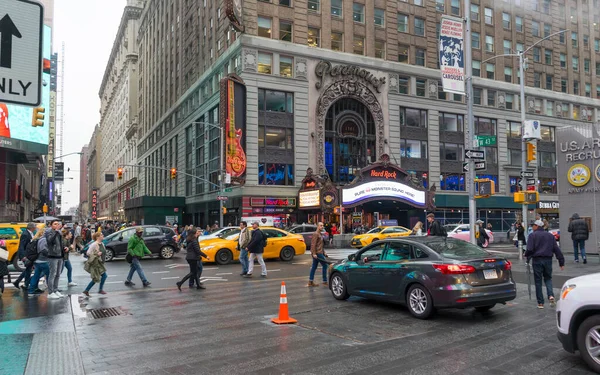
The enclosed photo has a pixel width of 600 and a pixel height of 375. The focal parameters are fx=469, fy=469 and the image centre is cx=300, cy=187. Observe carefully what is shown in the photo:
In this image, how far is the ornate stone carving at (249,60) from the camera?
3872 cm

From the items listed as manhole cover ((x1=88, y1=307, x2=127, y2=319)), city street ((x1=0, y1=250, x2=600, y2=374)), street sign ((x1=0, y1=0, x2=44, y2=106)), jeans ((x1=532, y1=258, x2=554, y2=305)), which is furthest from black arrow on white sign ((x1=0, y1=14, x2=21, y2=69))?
jeans ((x1=532, y1=258, x2=554, y2=305))

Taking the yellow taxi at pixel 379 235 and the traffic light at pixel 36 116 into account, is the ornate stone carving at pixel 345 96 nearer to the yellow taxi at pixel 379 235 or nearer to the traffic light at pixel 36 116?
the yellow taxi at pixel 379 235

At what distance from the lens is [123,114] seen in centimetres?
10612

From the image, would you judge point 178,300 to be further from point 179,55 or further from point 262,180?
point 179,55

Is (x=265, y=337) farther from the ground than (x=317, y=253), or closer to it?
closer to it

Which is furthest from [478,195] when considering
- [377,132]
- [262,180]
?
[377,132]

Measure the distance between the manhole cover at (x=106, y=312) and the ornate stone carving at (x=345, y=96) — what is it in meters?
31.7

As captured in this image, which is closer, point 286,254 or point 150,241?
point 286,254

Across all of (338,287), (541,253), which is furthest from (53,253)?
(541,253)

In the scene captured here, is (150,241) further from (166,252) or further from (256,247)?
(256,247)

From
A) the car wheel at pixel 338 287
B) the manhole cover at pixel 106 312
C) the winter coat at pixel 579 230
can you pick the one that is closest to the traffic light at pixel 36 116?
the manhole cover at pixel 106 312

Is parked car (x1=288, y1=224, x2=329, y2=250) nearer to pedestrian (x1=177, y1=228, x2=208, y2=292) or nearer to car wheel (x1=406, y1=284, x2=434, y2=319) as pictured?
pedestrian (x1=177, y1=228, x2=208, y2=292)

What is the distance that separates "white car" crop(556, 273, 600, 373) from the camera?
228 inches

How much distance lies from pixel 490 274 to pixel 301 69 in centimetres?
3457
